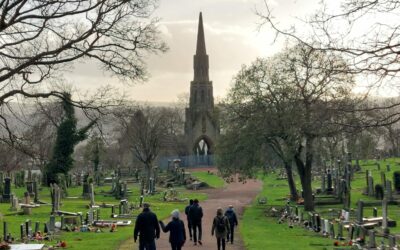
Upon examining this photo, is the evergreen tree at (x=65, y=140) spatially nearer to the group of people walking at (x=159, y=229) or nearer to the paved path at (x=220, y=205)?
the paved path at (x=220, y=205)

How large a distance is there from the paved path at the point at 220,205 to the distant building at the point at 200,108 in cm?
3308

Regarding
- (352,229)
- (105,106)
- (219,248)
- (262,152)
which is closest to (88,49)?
(105,106)

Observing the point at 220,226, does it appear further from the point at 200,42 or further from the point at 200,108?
the point at 200,42

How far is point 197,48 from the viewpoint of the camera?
339 ft

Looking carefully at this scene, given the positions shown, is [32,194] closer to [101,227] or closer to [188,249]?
[101,227]

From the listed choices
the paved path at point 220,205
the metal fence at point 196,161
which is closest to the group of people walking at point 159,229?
the paved path at point 220,205

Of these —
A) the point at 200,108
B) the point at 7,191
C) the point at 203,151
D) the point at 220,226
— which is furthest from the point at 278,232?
the point at 203,151

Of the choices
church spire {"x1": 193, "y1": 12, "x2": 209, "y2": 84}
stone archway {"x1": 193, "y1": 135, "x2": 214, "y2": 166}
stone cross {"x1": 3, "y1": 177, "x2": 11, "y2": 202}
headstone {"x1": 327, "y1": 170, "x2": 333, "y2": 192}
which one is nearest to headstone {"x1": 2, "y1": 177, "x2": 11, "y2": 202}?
stone cross {"x1": 3, "y1": 177, "x2": 11, "y2": 202}

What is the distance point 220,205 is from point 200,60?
66.3 meters

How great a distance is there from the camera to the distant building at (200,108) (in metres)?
98.2

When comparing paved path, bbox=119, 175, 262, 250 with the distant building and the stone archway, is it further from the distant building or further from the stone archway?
the distant building

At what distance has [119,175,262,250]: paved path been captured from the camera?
18594mm

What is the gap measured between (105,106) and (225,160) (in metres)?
22.9

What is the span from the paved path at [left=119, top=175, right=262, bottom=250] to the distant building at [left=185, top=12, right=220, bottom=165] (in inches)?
1302
